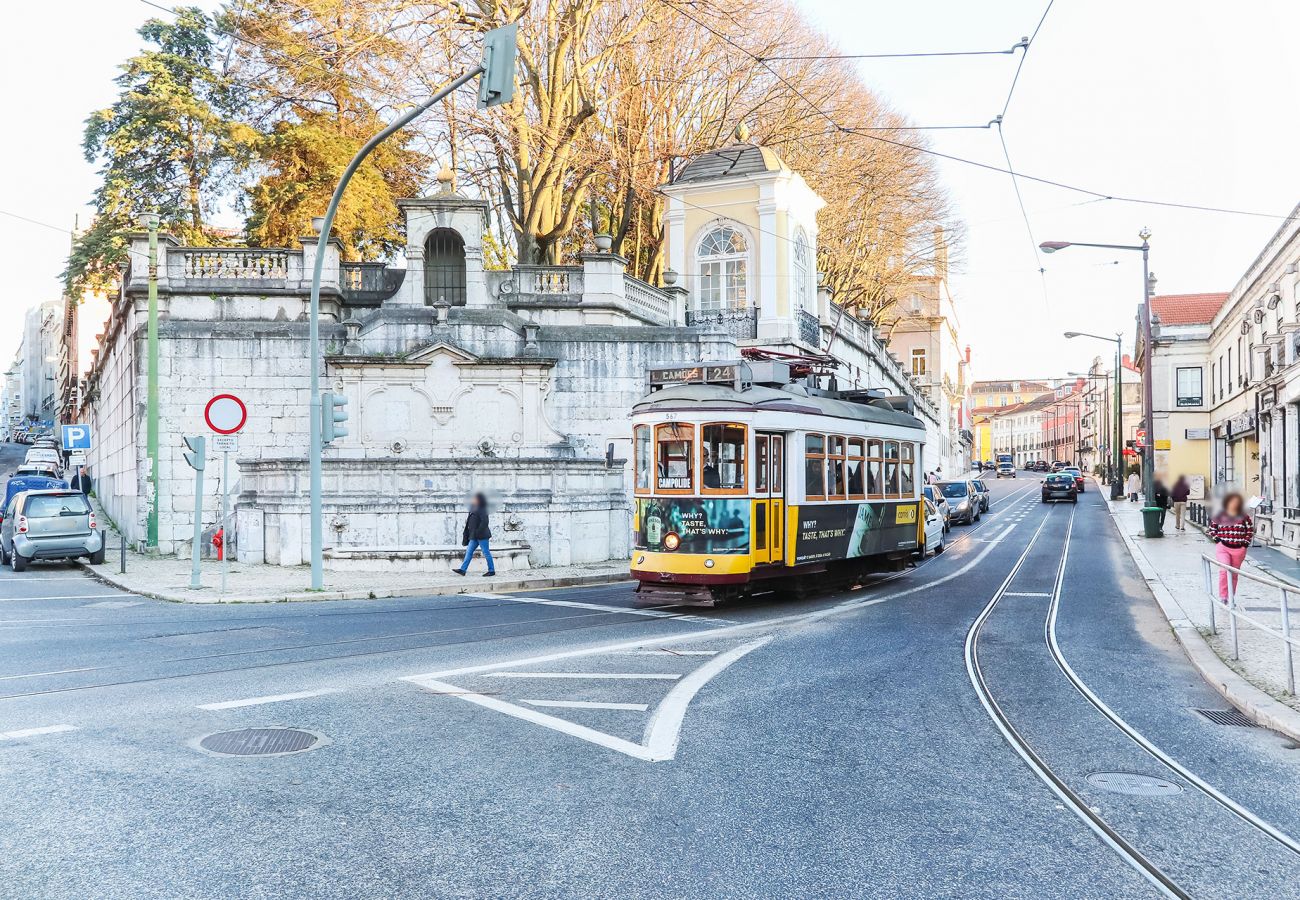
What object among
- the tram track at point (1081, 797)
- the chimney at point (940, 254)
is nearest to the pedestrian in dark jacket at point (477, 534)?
the tram track at point (1081, 797)

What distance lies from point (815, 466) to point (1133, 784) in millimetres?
9439

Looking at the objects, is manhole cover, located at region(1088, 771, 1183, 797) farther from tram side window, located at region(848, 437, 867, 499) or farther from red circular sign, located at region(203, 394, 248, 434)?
red circular sign, located at region(203, 394, 248, 434)

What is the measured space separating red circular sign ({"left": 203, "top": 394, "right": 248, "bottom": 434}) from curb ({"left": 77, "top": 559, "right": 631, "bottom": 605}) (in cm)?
261

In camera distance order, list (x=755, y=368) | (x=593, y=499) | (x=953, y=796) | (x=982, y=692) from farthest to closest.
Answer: (x=593, y=499)
(x=755, y=368)
(x=982, y=692)
(x=953, y=796)

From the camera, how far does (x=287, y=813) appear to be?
18.1ft

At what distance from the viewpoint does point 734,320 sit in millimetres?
34219

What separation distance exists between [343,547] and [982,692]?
1388 centimetres

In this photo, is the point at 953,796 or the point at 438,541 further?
the point at 438,541

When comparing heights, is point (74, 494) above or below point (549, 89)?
below

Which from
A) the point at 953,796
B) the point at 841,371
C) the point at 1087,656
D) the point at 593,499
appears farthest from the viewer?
the point at 841,371

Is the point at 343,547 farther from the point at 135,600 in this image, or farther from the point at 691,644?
the point at 691,644

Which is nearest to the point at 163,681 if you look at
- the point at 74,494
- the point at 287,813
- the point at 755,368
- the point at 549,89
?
the point at 287,813

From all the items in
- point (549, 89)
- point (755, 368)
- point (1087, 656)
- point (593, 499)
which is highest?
point (549, 89)

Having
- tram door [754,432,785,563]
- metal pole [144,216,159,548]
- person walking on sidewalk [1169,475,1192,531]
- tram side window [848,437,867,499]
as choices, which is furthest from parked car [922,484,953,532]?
metal pole [144,216,159,548]
